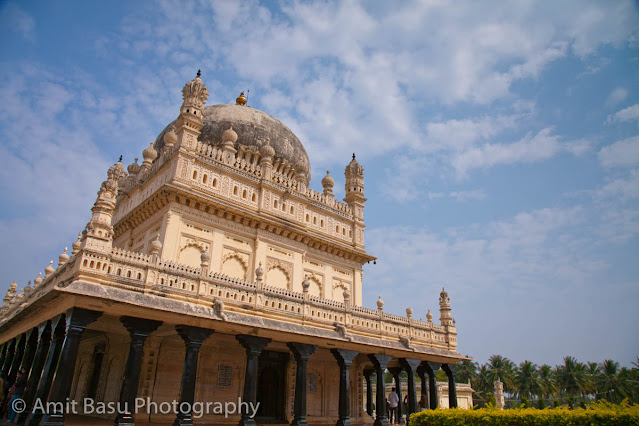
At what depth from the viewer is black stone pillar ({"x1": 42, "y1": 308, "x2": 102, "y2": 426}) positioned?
9.78 m

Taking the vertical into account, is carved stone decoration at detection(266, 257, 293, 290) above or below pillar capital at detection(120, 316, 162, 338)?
above

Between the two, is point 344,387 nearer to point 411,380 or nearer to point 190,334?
point 411,380

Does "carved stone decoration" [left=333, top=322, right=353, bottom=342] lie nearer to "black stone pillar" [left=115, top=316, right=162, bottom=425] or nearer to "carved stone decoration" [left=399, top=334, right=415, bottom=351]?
"carved stone decoration" [left=399, top=334, right=415, bottom=351]

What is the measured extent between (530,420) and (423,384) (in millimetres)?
9148

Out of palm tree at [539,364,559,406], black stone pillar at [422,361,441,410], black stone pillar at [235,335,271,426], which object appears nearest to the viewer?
black stone pillar at [235,335,271,426]

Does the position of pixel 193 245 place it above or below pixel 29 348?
above

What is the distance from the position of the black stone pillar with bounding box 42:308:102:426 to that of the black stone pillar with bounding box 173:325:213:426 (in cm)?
241

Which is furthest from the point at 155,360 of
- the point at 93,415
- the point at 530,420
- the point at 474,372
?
the point at 474,372

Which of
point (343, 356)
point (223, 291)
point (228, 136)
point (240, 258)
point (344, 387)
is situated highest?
point (228, 136)

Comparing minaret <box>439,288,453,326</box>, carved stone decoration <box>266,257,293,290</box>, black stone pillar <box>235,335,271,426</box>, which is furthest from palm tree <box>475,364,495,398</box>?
black stone pillar <box>235,335,271,426</box>

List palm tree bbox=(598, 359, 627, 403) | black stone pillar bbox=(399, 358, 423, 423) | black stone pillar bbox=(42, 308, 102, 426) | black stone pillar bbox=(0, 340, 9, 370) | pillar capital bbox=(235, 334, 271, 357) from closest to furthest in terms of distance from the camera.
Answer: black stone pillar bbox=(42, 308, 102, 426), pillar capital bbox=(235, 334, 271, 357), black stone pillar bbox=(399, 358, 423, 423), black stone pillar bbox=(0, 340, 9, 370), palm tree bbox=(598, 359, 627, 403)

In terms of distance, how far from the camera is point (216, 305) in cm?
1297

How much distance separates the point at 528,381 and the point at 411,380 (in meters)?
43.3

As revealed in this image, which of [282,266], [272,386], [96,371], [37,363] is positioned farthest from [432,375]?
[37,363]
